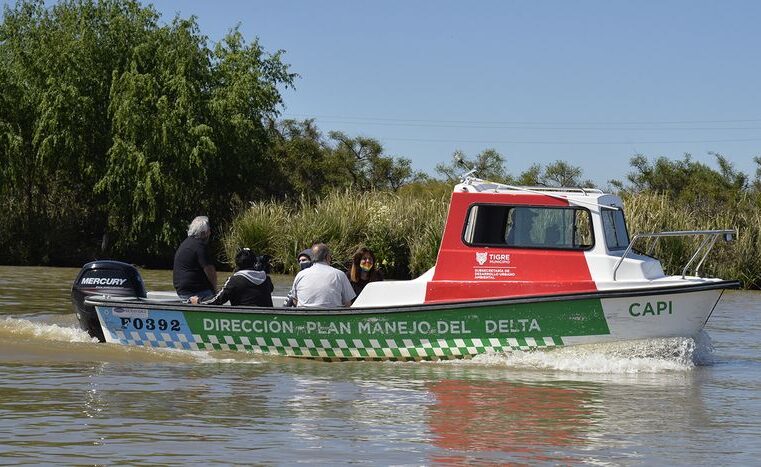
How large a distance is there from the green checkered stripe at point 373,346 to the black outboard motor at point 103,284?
1.38 m

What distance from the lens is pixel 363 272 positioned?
48.5 feet

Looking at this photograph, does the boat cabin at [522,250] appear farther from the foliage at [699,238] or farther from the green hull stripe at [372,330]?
the foliage at [699,238]

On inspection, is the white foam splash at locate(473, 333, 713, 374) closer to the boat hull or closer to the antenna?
the boat hull

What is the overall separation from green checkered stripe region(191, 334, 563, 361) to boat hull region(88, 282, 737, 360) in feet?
0.03

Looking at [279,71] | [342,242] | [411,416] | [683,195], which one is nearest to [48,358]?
[411,416]

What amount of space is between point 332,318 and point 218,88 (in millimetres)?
30470

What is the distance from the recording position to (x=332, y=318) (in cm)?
1352

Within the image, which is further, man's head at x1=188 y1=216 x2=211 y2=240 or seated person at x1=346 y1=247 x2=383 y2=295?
seated person at x1=346 y1=247 x2=383 y2=295

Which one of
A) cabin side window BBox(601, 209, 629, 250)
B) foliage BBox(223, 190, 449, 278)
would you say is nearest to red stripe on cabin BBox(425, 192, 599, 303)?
cabin side window BBox(601, 209, 629, 250)

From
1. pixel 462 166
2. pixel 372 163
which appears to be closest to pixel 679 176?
pixel 372 163

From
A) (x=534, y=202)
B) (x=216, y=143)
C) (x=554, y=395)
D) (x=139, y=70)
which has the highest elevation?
(x=139, y=70)

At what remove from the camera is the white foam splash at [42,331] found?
14805 mm

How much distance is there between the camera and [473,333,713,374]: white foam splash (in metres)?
13.0

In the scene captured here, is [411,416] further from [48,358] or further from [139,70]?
[139,70]
